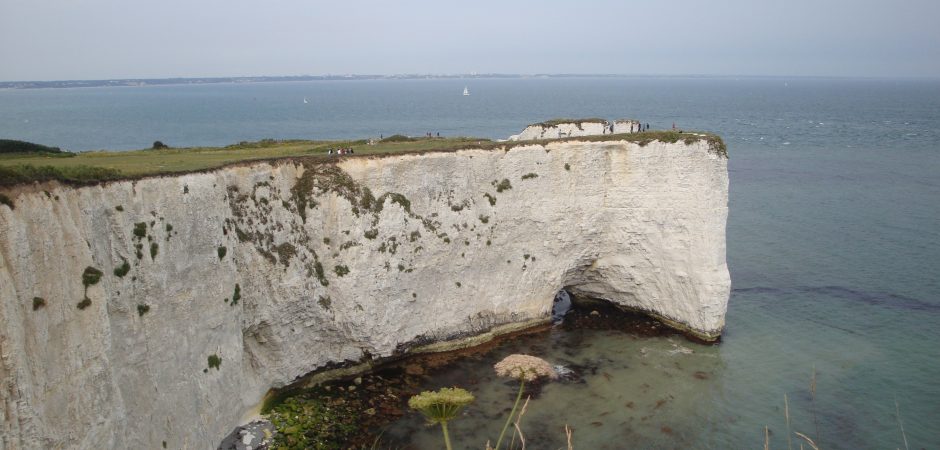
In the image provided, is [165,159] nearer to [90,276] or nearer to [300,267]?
[300,267]

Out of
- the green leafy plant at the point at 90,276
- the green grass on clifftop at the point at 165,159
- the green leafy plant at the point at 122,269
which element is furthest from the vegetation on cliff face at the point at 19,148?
the green leafy plant at the point at 90,276

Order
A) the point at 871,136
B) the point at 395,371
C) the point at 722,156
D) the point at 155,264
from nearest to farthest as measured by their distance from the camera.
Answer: the point at 155,264
the point at 395,371
the point at 722,156
the point at 871,136

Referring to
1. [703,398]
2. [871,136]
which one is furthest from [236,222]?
[871,136]

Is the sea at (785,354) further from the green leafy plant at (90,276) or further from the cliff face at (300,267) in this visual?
the green leafy plant at (90,276)

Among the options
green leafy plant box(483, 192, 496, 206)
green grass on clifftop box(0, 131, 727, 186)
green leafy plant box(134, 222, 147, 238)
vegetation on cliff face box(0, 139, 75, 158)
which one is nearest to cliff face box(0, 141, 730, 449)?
green leafy plant box(134, 222, 147, 238)

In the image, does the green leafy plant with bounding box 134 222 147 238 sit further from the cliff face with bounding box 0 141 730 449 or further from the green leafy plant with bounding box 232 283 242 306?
the green leafy plant with bounding box 232 283 242 306

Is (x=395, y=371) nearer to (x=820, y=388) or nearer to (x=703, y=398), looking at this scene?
(x=703, y=398)
